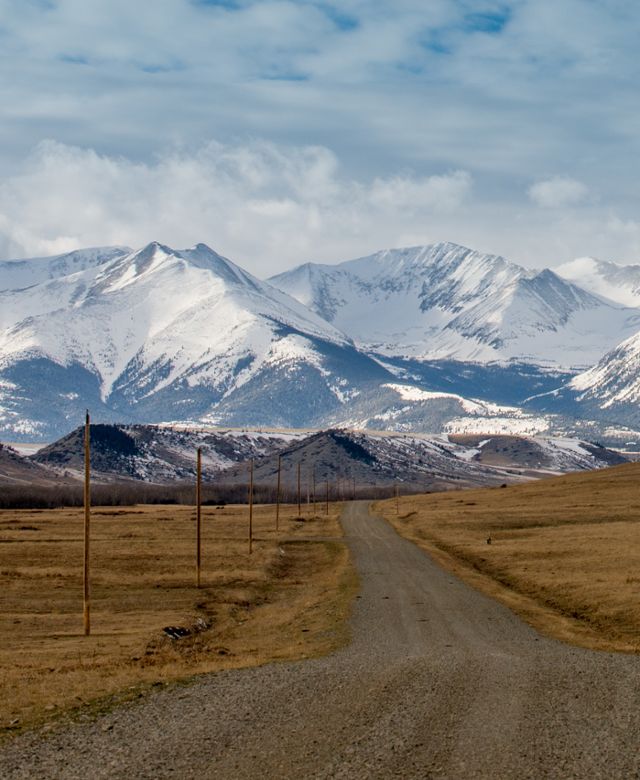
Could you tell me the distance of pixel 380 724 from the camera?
78.8 feet

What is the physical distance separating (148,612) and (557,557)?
33817 millimetres

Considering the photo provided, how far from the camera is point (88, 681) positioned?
103ft

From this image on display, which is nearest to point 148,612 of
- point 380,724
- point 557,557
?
point 557,557

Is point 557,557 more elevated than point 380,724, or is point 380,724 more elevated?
point 557,557

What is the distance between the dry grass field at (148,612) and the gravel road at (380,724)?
8.40ft

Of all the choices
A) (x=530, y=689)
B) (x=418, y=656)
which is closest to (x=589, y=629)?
(x=418, y=656)

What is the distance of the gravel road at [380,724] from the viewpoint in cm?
2097

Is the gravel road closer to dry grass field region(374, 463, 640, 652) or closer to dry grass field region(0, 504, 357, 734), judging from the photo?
dry grass field region(0, 504, 357, 734)

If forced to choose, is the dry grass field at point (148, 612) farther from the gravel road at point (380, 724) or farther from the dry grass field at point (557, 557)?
the dry grass field at point (557, 557)

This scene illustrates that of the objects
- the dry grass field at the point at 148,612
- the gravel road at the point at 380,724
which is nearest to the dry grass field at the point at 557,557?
the dry grass field at the point at 148,612

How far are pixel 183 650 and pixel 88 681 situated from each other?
31.4ft

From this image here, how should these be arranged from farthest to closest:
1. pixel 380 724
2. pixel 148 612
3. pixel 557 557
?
pixel 557 557, pixel 148 612, pixel 380 724

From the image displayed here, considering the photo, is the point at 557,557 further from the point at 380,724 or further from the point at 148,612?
the point at 380,724

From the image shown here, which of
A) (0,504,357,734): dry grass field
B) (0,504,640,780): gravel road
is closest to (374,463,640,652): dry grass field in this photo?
(0,504,357,734): dry grass field
